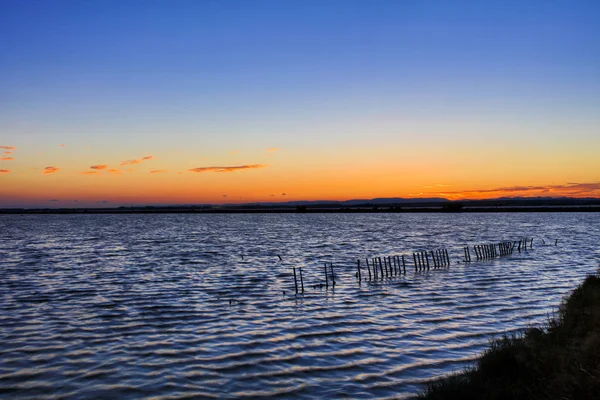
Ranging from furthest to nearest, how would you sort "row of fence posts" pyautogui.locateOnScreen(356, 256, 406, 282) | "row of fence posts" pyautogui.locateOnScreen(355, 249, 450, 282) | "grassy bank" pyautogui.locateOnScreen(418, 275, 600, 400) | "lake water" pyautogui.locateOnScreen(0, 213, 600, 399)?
"row of fence posts" pyautogui.locateOnScreen(355, 249, 450, 282), "row of fence posts" pyautogui.locateOnScreen(356, 256, 406, 282), "lake water" pyautogui.locateOnScreen(0, 213, 600, 399), "grassy bank" pyautogui.locateOnScreen(418, 275, 600, 400)

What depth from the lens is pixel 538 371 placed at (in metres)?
11.2

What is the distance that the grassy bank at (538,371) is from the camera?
31.0ft

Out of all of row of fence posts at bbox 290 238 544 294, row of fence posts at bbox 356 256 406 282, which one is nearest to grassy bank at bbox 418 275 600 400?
row of fence posts at bbox 290 238 544 294

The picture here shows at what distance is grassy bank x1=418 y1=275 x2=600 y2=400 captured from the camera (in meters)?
9.45

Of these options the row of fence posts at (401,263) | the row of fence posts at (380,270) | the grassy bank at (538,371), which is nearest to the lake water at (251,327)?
the row of fence posts at (380,270)

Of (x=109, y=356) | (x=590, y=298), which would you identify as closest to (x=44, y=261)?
(x=109, y=356)

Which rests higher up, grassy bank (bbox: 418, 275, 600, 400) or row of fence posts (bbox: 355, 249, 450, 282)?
grassy bank (bbox: 418, 275, 600, 400)

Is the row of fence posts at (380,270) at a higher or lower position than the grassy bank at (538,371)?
lower

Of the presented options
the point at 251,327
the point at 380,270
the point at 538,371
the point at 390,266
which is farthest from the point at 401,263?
the point at 538,371

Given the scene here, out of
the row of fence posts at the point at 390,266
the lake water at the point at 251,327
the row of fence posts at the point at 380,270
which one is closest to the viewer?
the lake water at the point at 251,327

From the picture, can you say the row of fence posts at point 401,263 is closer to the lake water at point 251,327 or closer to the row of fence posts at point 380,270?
the row of fence posts at point 380,270

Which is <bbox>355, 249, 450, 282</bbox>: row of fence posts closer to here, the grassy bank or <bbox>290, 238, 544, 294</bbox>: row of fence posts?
<bbox>290, 238, 544, 294</bbox>: row of fence posts

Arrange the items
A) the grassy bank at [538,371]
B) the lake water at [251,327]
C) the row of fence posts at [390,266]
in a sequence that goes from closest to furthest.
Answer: the grassy bank at [538,371] < the lake water at [251,327] < the row of fence posts at [390,266]

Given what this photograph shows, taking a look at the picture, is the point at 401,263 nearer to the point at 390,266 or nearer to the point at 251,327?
the point at 390,266
